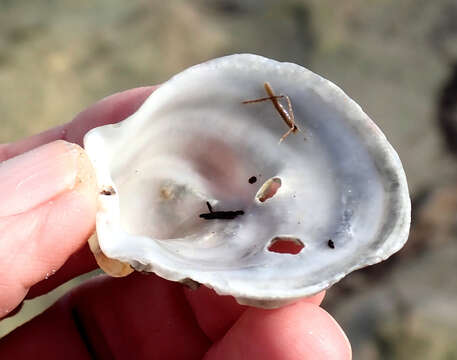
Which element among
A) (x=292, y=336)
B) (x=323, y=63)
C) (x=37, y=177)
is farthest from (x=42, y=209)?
(x=323, y=63)

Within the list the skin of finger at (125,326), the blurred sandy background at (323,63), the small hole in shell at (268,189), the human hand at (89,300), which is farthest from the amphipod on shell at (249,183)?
the blurred sandy background at (323,63)

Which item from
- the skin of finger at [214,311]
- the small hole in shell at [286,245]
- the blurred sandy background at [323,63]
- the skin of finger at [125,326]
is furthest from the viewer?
the blurred sandy background at [323,63]

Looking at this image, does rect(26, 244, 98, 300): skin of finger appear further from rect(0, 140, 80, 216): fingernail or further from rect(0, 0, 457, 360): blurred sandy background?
rect(0, 0, 457, 360): blurred sandy background

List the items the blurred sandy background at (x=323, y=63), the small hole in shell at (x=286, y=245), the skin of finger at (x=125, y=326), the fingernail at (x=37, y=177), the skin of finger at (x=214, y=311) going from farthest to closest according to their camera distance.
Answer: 1. the blurred sandy background at (x=323, y=63)
2. the skin of finger at (x=125, y=326)
3. the skin of finger at (x=214, y=311)
4. the small hole in shell at (x=286, y=245)
5. the fingernail at (x=37, y=177)

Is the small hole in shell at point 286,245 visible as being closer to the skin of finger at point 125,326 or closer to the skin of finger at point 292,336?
the skin of finger at point 292,336

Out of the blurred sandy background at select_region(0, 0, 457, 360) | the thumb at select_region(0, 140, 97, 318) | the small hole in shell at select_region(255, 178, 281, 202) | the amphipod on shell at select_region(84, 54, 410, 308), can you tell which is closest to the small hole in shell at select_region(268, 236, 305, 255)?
the amphipod on shell at select_region(84, 54, 410, 308)

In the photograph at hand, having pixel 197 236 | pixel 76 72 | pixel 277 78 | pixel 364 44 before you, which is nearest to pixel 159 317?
pixel 197 236
